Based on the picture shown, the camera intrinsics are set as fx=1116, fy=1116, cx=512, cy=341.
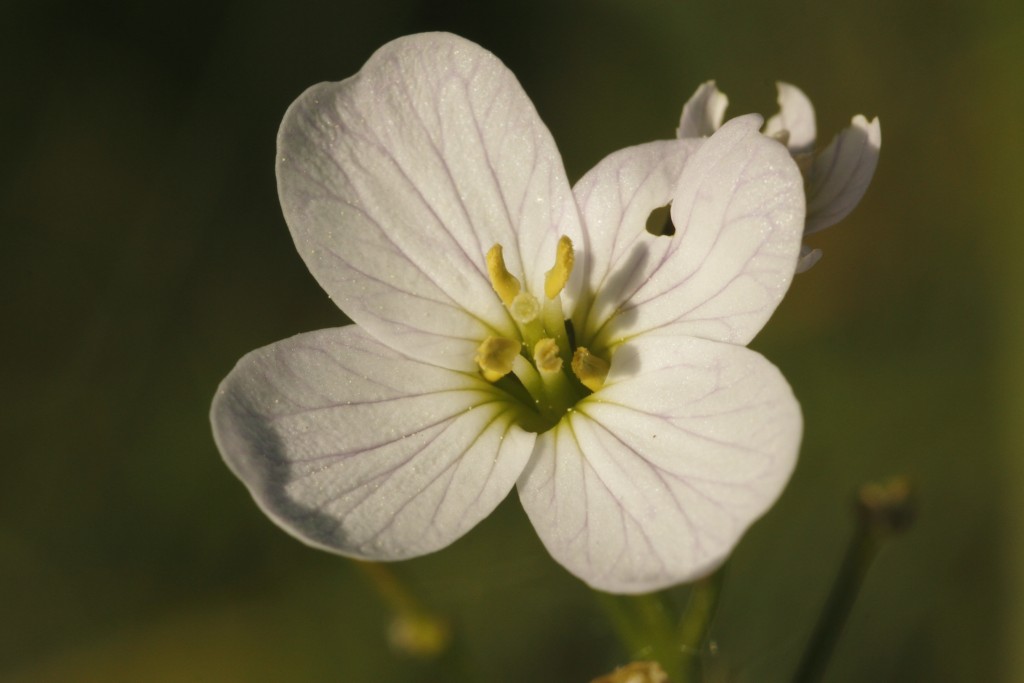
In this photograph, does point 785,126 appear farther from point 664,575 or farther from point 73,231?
point 73,231

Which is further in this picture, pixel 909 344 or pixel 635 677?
pixel 909 344

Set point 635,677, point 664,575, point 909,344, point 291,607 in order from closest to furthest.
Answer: point 664,575 → point 635,677 → point 291,607 → point 909,344

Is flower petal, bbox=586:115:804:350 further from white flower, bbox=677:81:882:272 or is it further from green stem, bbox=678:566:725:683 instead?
green stem, bbox=678:566:725:683

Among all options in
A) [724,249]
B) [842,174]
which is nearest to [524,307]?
[724,249]

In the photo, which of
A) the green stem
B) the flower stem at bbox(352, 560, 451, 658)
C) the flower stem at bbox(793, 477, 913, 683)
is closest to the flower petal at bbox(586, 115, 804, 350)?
the green stem

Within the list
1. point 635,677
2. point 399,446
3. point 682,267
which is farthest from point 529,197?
point 635,677

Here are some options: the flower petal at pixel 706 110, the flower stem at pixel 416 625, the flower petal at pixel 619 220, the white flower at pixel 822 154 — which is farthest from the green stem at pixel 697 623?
the flower petal at pixel 706 110

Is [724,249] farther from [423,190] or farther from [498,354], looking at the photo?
[423,190]
